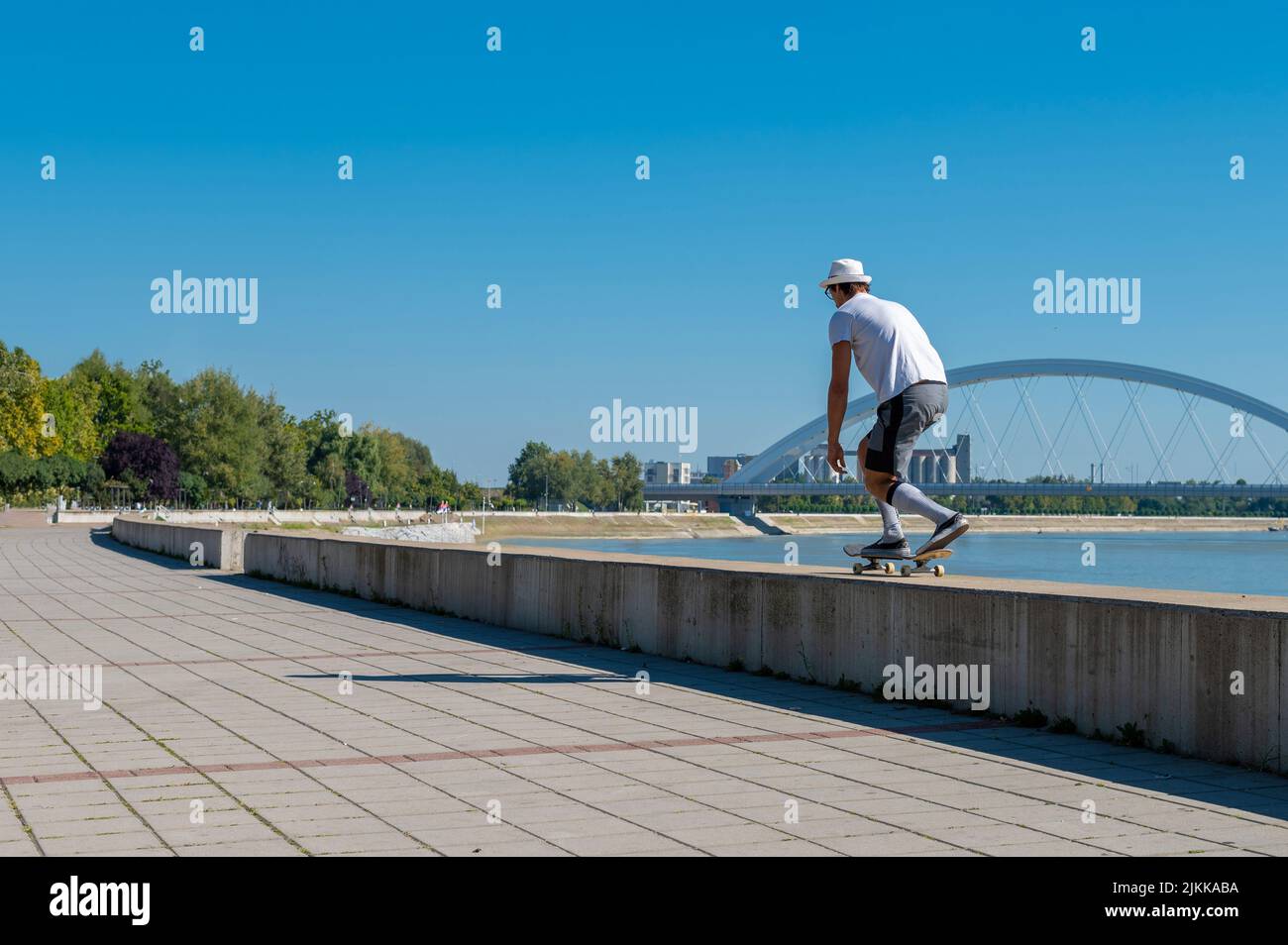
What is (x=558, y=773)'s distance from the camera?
7.15 metres

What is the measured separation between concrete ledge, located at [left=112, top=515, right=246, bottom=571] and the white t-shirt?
2055 cm

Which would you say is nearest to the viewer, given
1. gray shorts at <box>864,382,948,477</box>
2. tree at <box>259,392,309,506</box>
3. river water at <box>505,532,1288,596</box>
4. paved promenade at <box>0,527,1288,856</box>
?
paved promenade at <box>0,527,1288,856</box>

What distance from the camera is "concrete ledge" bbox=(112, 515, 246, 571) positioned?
28.2m

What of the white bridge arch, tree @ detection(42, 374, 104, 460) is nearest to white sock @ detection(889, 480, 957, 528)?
tree @ detection(42, 374, 104, 460)

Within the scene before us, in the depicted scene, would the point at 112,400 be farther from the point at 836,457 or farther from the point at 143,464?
the point at 836,457

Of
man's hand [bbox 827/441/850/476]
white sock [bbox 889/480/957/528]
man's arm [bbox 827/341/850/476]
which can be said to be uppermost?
man's arm [bbox 827/341/850/476]

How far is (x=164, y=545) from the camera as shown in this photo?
36844 millimetres

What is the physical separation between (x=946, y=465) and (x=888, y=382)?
135 meters

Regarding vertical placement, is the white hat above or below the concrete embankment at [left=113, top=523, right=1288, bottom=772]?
above

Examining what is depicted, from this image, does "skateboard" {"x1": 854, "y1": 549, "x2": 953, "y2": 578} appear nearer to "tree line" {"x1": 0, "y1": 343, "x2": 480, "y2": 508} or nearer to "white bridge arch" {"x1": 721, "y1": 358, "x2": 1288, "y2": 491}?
"tree line" {"x1": 0, "y1": 343, "x2": 480, "y2": 508}

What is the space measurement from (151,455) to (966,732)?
121816 mm

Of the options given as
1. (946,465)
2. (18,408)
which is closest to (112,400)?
(18,408)

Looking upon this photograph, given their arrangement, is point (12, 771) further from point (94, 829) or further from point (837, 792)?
point (837, 792)
